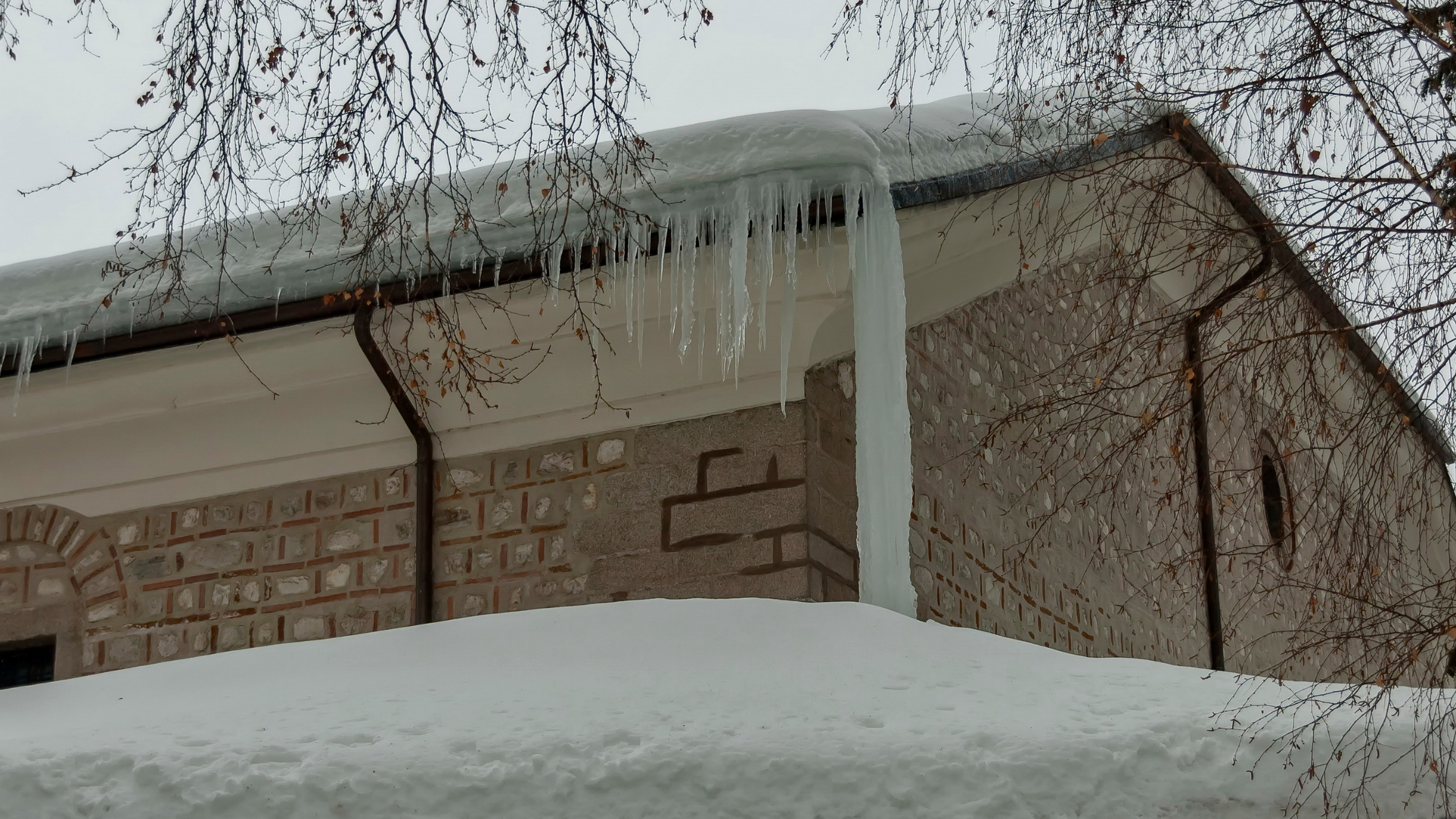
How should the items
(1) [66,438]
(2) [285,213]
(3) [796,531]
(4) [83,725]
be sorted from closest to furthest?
(4) [83,725] < (3) [796,531] < (2) [285,213] < (1) [66,438]

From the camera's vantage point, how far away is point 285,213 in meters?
5.58

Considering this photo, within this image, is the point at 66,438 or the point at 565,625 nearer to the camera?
the point at 565,625

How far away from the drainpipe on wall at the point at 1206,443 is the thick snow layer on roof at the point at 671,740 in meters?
0.46

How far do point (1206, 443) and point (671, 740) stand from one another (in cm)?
373

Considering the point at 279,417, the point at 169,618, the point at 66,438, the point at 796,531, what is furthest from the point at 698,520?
the point at 66,438

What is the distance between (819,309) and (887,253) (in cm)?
43

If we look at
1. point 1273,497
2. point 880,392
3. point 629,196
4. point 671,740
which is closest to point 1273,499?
point 1273,497

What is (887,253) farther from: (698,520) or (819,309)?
(698,520)

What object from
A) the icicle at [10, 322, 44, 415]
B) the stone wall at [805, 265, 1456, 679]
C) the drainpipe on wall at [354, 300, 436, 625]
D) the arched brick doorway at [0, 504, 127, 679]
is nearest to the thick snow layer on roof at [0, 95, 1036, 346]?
the icicle at [10, 322, 44, 415]

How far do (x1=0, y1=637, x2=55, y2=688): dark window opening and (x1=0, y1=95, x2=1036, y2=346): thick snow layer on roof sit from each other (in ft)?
3.98

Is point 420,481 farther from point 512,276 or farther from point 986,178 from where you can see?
point 986,178

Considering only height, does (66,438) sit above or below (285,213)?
below

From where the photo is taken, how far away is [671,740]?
11.4 feet

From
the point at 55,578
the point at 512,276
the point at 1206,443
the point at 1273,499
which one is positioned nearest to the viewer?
the point at 512,276
